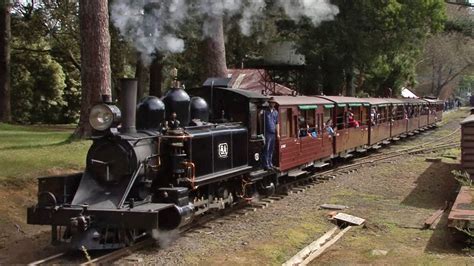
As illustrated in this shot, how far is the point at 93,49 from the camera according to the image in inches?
583

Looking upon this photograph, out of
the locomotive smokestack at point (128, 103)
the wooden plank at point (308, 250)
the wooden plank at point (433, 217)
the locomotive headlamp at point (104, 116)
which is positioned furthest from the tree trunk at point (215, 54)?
the locomotive headlamp at point (104, 116)

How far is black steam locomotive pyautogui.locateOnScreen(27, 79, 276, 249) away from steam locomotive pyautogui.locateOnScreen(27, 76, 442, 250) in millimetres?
13

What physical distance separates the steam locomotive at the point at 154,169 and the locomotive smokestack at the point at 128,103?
14 millimetres

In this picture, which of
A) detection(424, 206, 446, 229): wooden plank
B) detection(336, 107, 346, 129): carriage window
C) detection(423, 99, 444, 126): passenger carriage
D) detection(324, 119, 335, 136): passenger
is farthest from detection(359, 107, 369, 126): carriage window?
detection(423, 99, 444, 126): passenger carriage

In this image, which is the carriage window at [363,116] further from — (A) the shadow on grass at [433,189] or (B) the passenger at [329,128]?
(A) the shadow on grass at [433,189]

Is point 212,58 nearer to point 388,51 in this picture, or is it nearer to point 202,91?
point 202,91

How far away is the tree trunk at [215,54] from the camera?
724 inches

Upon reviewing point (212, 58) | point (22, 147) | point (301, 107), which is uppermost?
point (212, 58)

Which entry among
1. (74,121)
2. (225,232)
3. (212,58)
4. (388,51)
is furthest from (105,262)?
(74,121)

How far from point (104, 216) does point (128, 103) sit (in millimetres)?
1653

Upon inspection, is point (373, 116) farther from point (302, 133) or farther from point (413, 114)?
point (413, 114)

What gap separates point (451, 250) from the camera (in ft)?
27.5

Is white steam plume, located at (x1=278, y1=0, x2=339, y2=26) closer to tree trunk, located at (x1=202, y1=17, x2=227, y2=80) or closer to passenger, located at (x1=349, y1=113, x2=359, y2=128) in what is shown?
passenger, located at (x1=349, y1=113, x2=359, y2=128)

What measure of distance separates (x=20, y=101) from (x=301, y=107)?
2563cm
